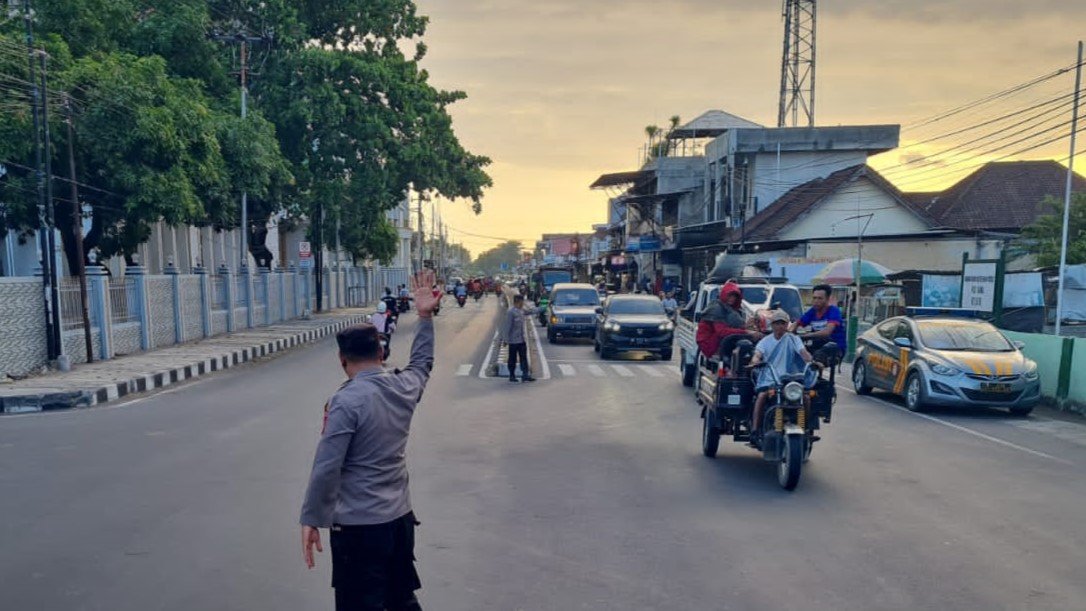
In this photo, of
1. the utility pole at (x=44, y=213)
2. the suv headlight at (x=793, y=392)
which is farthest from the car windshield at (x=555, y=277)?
the suv headlight at (x=793, y=392)

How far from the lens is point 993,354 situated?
11.3m

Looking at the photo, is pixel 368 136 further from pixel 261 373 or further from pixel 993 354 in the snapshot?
pixel 993 354

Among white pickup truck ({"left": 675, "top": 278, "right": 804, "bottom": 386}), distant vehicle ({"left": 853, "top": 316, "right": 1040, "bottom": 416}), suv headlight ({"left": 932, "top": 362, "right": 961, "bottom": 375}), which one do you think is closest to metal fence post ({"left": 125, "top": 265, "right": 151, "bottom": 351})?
white pickup truck ({"left": 675, "top": 278, "right": 804, "bottom": 386})

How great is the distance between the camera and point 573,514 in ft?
20.0

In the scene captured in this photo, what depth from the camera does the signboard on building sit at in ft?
54.7

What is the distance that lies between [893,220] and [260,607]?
34.0 metres

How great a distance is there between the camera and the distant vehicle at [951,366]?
10.8 meters

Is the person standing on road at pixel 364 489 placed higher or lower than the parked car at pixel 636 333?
higher

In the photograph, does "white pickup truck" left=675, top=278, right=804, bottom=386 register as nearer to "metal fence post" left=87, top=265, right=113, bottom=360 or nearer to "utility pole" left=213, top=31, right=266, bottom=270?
"metal fence post" left=87, top=265, right=113, bottom=360

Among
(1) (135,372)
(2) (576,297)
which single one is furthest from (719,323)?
(2) (576,297)

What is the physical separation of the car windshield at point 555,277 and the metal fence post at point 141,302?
78.1 feet

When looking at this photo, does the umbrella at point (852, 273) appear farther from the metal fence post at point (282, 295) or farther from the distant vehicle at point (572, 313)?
the metal fence post at point (282, 295)

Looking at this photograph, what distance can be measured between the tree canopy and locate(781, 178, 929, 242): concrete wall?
14.8m

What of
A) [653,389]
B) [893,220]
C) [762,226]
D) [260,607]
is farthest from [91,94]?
[893,220]
